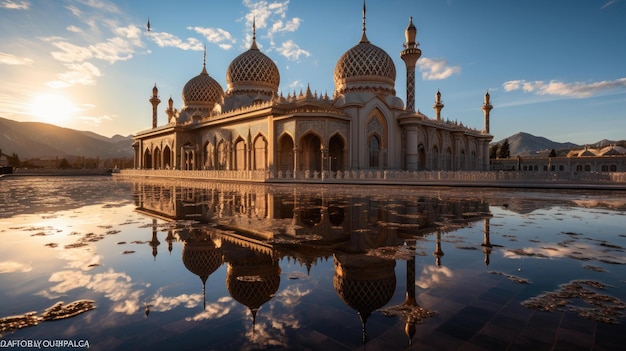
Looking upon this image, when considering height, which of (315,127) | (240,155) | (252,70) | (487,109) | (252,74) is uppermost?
(252,70)

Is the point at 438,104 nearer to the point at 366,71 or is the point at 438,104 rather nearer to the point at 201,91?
the point at 366,71

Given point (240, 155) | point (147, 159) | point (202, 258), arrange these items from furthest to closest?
point (147, 159)
point (240, 155)
point (202, 258)

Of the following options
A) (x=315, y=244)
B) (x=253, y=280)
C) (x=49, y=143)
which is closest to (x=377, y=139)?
(x=315, y=244)

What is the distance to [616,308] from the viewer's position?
9.21ft

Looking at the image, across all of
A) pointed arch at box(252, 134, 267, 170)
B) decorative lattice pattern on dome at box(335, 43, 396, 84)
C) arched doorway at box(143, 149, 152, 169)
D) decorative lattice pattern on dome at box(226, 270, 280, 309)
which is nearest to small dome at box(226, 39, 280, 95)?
pointed arch at box(252, 134, 267, 170)

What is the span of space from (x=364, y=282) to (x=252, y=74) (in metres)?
35.8

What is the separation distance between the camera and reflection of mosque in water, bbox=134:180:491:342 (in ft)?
10.4

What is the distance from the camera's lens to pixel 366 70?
31531mm

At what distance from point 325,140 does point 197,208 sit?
17536 millimetres

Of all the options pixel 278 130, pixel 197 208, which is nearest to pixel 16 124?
pixel 278 130

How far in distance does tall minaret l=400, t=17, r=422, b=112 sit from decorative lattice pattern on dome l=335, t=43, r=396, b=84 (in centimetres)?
175

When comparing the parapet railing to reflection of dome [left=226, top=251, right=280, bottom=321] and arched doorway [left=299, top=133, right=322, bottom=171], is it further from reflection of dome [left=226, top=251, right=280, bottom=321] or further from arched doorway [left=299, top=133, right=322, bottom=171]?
reflection of dome [left=226, top=251, right=280, bottom=321]

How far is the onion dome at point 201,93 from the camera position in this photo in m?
43.2

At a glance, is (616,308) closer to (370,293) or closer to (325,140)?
(370,293)
